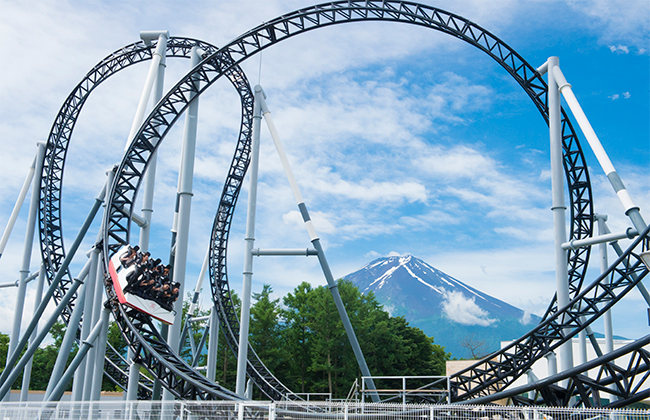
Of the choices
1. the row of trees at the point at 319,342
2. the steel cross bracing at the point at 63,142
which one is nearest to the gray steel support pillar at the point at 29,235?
the steel cross bracing at the point at 63,142

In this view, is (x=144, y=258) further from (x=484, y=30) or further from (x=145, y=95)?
(x=484, y=30)

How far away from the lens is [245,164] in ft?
64.0

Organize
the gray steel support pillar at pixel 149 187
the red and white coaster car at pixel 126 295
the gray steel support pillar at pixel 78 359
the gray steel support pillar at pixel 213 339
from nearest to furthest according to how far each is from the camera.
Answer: the red and white coaster car at pixel 126 295
the gray steel support pillar at pixel 78 359
the gray steel support pillar at pixel 149 187
the gray steel support pillar at pixel 213 339

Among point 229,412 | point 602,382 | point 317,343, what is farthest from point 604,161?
point 317,343

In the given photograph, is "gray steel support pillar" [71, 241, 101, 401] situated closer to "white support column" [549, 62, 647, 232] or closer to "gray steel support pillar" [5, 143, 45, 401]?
"gray steel support pillar" [5, 143, 45, 401]

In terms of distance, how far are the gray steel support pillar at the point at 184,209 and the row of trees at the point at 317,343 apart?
2066cm

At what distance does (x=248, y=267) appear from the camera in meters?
14.8

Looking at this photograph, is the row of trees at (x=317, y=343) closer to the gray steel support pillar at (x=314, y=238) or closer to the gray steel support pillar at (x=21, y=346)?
the gray steel support pillar at (x=314, y=238)

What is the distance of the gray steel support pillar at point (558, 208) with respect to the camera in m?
10.8

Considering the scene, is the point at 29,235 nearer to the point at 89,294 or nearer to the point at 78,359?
the point at 89,294

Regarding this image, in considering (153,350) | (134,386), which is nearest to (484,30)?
(153,350)

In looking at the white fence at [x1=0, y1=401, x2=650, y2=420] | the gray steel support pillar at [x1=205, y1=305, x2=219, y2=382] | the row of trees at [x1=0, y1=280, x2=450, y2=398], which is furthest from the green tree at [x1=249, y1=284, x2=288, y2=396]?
the white fence at [x1=0, y1=401, x2=650, y2=420]

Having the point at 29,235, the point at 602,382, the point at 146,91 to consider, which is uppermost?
the point at 146,91

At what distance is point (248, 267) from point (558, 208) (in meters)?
8.09
